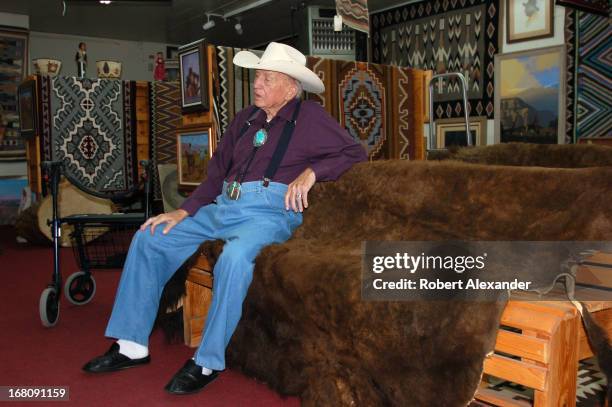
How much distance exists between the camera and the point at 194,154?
4172 mm

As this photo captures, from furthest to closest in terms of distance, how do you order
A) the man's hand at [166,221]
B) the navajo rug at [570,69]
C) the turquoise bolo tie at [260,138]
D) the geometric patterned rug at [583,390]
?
the navajo rug at [570,69]
the turquoise bolo tie at [260,138]
the man's hand at [166,221]
the geometric patterned rug at [583,390]

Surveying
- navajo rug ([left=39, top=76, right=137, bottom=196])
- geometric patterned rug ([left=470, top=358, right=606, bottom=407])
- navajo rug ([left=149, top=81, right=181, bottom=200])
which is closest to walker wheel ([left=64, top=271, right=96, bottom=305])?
geometric patterned rug ([left=470, top=358, right=606, bottom=407])

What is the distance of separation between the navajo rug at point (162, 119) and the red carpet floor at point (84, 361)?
136 inches

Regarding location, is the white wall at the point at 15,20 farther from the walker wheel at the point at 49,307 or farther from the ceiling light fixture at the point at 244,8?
the walker wheel at the point at 49,307

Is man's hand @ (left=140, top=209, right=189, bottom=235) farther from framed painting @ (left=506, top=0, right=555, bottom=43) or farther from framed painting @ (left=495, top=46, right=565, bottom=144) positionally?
framed painting @ (left=506, top=0, right=555, bottom=43)

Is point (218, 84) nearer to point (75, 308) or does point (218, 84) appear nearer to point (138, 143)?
point (75, 308)

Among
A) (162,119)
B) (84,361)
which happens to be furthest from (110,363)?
(162,119)

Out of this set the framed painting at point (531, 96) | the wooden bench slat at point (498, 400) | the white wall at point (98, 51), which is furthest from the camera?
the white wall at point (98, 51)

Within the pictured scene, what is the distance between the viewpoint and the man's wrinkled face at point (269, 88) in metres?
2.62

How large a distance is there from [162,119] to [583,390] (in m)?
6.05

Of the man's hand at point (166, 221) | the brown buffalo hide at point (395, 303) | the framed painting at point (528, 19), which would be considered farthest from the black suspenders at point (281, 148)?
the framed painting at point (528, 19)

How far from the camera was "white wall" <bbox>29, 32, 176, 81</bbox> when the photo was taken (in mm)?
9891

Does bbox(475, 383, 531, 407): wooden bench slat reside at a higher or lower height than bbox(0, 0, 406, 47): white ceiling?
lower

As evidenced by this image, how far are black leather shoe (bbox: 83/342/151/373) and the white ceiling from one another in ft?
21.1
